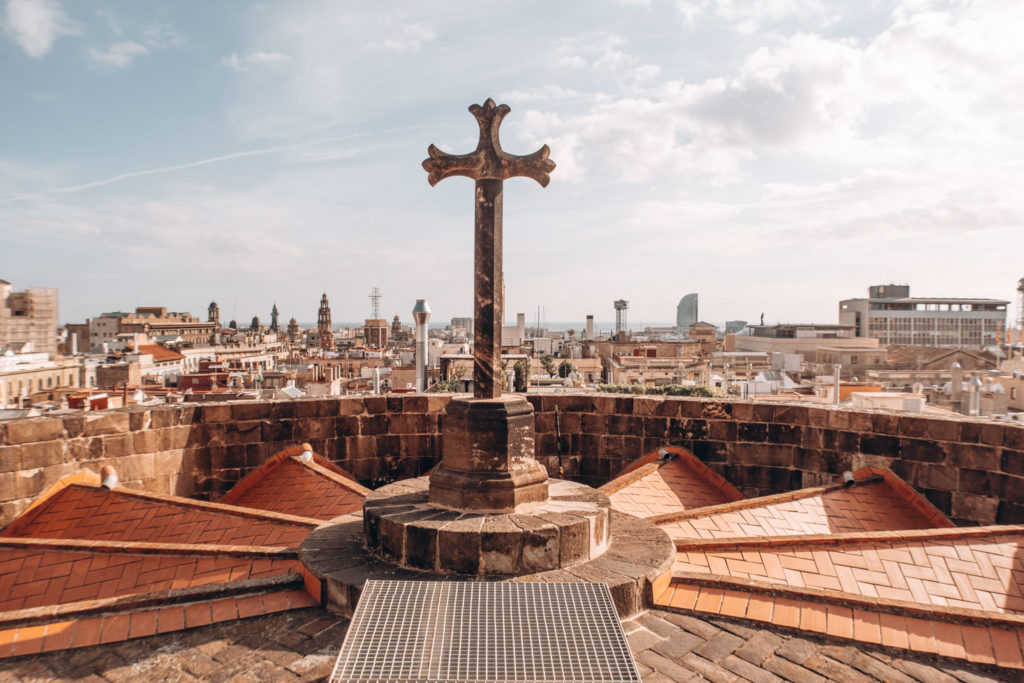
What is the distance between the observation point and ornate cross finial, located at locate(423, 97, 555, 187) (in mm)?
4336

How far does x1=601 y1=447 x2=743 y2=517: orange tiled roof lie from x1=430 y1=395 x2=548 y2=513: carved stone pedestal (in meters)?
1.19

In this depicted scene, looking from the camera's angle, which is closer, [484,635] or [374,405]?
[484,635]

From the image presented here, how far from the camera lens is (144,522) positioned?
4824 millimetres

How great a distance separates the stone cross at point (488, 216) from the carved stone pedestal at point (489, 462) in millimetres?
223

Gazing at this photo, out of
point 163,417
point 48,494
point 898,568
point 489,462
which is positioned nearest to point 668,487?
point 898,568

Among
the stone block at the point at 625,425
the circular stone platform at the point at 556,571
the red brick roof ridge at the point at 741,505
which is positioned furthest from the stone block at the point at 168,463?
the red brick roof ridge at the point at 741,505

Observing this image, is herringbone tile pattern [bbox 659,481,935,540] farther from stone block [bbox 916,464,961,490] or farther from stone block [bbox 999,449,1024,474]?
stone block [bbox 999,449,1024,474]

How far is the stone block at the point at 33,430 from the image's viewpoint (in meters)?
5.02

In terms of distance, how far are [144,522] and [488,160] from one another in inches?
142

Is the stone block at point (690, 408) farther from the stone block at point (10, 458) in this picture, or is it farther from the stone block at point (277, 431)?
the stone block at point (10, 458)

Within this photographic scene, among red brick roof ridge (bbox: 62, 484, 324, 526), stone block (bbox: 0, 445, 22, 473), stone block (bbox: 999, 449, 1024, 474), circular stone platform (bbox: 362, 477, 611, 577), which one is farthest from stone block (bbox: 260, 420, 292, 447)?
stone block (bbox: 999, 449, 1024, 474)

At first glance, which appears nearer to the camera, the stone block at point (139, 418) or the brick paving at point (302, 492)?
the brick paving at point (302, 492)

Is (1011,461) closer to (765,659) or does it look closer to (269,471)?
(765,659)

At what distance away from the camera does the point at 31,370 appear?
4134 centimetres
